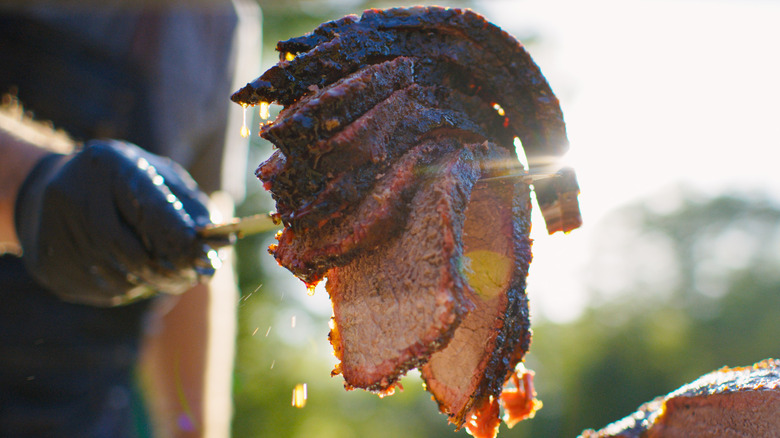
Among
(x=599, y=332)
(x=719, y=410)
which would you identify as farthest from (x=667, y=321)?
(x=719, y=410)

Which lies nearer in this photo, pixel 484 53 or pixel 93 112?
pixel 484 53

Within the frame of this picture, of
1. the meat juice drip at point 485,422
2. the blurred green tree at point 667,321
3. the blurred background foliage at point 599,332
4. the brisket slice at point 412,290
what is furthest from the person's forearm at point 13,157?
the blurred green tree at point 667,321

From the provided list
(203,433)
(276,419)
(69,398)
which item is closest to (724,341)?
(276,419)

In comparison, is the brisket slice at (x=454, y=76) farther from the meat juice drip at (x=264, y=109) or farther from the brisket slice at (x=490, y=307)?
the brisket slice at (x=490, y=307)

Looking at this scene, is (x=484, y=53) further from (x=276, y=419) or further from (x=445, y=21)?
(x=276, y=419)

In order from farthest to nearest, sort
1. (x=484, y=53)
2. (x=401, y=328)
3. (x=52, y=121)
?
1. (x=52, y=121)
2. (x=484, y=53)
3. (x=401, y=328)

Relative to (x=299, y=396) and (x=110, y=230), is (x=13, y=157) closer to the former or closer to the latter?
(x=110, y=230)
